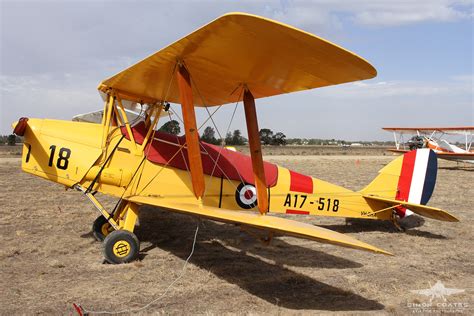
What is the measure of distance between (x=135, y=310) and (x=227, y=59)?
2.92 meters

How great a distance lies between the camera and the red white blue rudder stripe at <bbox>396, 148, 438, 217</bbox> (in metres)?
7.10

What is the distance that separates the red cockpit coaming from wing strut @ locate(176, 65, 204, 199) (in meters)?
0.95

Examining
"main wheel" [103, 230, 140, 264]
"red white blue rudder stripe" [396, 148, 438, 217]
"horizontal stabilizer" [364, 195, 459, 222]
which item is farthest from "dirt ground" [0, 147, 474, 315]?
"red white blue rudder stripe" [396, 148, 438, 217]

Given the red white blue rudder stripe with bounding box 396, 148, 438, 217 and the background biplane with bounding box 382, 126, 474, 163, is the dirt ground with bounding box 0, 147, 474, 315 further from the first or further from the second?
the background biplane with bounding box 382, 126, 474, 163

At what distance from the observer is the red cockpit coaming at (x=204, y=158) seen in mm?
5832

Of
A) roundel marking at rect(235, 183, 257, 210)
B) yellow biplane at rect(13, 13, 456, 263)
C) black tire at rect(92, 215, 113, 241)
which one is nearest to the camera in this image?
yellow biplane at rect(13, 13, 456, 263)

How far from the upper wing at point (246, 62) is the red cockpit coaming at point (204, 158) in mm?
746

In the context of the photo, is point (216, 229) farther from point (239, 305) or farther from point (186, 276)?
point (239, 305)

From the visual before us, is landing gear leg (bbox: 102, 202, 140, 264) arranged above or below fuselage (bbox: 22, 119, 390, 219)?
below

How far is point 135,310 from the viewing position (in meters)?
3.81

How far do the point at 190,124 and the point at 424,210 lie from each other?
423 centimetres

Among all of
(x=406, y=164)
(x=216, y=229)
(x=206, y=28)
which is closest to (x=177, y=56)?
(x=206, y=28)

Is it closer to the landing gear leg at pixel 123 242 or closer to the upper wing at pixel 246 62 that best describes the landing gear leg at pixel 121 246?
the landing gear leg at pixel 123 242

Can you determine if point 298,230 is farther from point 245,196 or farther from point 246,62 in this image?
point 245,196
